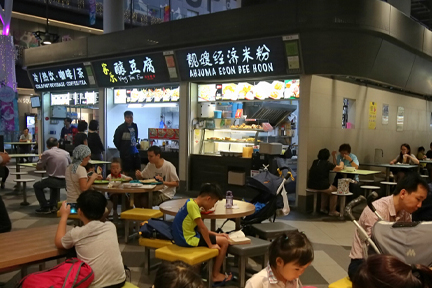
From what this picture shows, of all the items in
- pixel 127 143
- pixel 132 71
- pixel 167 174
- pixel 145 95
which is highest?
pixel 132 71

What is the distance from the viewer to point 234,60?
8.55 m

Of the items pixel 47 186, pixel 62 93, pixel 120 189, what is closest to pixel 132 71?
pixel 47 186

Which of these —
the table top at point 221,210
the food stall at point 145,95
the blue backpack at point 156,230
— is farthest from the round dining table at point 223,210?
the food stall at point 145,95

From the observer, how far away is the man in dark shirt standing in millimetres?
9141

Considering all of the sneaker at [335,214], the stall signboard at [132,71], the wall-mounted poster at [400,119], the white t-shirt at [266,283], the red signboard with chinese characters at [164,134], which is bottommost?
the sneaker at [335,214]

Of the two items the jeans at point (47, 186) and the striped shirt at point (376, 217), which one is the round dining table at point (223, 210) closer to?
the striped shirt at point (376, 217)

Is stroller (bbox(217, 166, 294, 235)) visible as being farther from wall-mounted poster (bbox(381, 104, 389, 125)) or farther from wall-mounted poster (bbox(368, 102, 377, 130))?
wall-mounted poster (bbox(381, 104, 389, 125))

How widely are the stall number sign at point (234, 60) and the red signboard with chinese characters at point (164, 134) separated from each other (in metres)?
1.54

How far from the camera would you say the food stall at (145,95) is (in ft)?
32.7

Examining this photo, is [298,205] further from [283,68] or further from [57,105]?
[57,105]

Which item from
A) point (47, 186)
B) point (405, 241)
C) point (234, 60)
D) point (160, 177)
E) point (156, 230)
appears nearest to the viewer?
point (405, 241)

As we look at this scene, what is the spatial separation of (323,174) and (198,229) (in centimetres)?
430

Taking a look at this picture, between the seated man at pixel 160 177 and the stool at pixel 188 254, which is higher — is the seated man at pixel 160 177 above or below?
above

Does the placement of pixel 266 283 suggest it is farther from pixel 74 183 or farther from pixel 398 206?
pixel 74 183
